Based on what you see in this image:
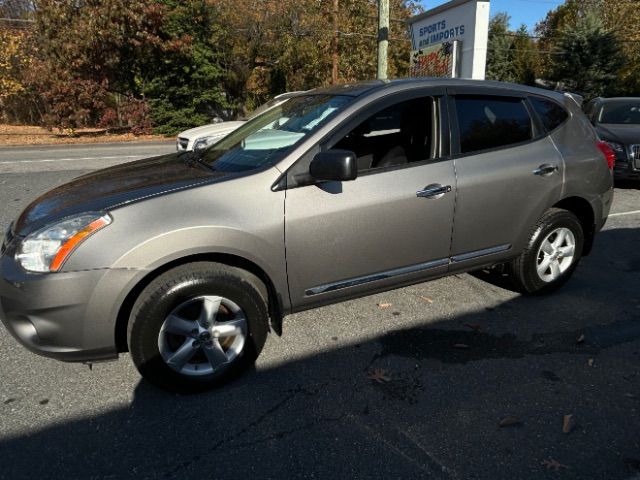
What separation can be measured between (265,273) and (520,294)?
7.86 feet

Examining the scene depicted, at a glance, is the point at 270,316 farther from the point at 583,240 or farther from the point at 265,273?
the point at 583,240

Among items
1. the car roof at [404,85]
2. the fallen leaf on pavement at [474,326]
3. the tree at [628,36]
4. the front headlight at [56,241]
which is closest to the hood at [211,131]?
the car roof at [404,85]

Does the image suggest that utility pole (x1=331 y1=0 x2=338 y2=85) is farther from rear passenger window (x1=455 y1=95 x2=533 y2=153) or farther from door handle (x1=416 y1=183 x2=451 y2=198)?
door handle (x1=416 y1=183 x2=451 y2=198)

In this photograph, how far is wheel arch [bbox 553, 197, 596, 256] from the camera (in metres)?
3.98

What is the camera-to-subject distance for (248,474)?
2.21 meters

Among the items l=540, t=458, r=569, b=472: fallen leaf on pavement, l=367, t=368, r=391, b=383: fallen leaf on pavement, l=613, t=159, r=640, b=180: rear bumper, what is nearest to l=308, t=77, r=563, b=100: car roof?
l=367, t=368, r=391, b=383: fallen leaf on pavement

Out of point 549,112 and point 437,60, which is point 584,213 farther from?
point 437,60

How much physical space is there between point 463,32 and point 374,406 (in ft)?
31.2

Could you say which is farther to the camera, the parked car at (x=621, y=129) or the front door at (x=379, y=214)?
the parked car at (x=621, y=129)

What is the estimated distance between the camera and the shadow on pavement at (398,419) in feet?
7.38

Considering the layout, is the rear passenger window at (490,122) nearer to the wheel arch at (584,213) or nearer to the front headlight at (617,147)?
the wheel arch at (584,213)

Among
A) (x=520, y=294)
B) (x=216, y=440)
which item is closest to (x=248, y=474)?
(x=216, y=440)

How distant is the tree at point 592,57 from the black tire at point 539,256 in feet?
98.7

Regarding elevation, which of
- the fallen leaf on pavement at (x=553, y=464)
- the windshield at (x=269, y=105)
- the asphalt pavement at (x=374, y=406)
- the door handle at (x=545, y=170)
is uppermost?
the windshield at (x=269, y=105)
